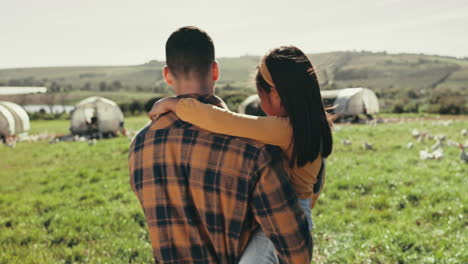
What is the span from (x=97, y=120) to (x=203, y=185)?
2540 cm

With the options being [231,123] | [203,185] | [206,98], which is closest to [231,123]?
[231,123]

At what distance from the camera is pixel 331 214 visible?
25.0 feet

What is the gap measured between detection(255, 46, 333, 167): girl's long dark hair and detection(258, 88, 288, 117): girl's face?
0.10m

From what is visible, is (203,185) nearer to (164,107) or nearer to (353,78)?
(164,107)

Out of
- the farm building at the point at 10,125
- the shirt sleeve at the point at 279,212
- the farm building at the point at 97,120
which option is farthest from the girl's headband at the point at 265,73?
the farm building at the point at 10,125

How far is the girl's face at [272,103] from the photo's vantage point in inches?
102

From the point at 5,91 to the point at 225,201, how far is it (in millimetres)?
1659

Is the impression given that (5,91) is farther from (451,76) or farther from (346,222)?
(451,76)

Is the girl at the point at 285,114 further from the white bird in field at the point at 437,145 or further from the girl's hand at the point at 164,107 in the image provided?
the white bird in field at the point at 437,145

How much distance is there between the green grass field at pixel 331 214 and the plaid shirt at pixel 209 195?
153 inches

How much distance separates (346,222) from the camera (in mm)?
7254

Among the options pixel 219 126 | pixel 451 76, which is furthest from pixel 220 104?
pixel 451 76

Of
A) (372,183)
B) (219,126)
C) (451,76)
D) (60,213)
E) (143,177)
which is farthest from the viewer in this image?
(451,76)

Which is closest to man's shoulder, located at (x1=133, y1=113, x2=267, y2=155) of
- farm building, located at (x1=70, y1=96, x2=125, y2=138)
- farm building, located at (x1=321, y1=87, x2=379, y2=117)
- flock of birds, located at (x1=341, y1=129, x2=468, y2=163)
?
flock of birds, located at (x1=341, y1=129, x2=468, y2=163)
